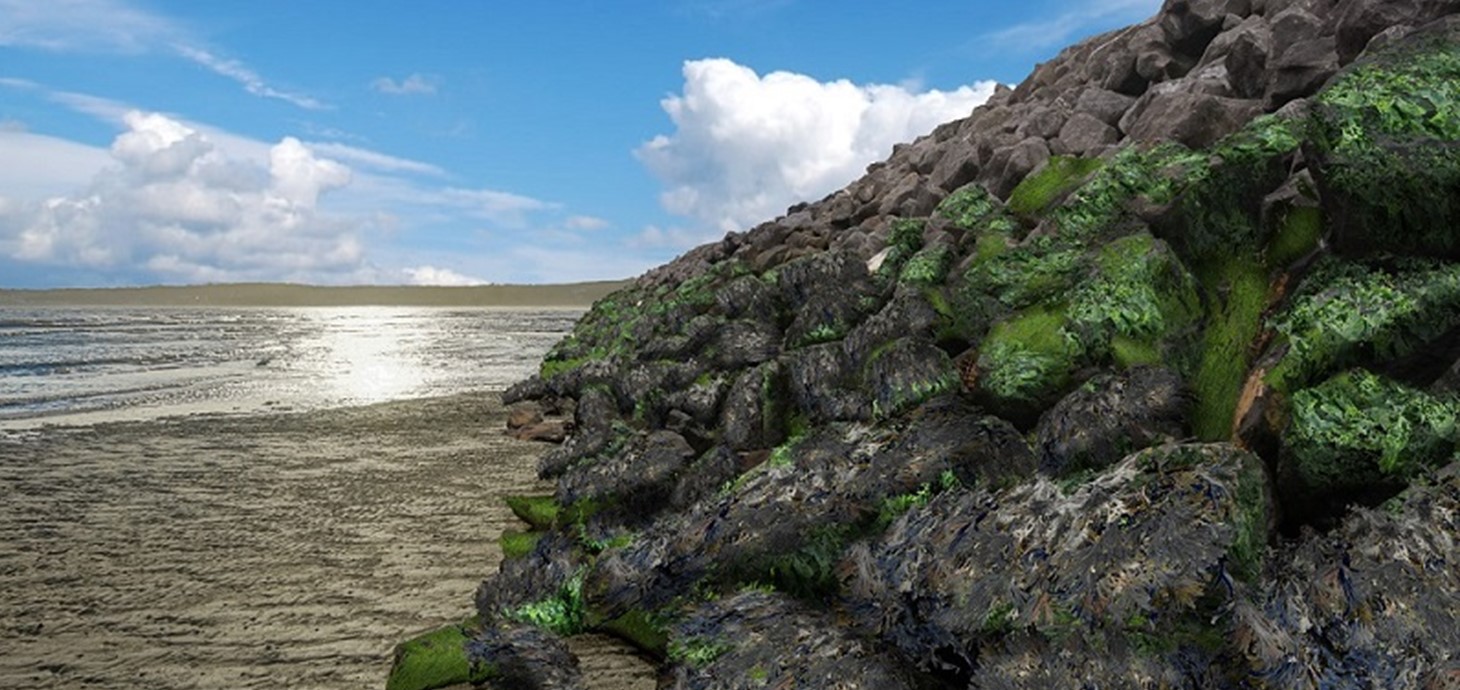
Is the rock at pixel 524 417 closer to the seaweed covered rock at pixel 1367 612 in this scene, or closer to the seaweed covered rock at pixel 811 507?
the seaweed covered rock at pixel 811 507

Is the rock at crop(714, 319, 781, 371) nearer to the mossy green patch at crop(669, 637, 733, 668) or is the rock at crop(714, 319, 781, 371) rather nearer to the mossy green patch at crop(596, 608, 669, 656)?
the mossy green patch at crop(596, 608, 669, 656)

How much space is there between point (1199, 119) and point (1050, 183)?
80.9 inches

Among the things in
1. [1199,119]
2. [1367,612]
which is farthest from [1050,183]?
[1367,612]

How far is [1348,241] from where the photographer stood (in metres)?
8.24

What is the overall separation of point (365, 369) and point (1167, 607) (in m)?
38.6

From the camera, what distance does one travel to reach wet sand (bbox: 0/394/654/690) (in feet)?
28.0

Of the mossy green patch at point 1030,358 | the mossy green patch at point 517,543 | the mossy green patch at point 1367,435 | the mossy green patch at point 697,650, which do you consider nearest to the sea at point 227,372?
the mossy green patch at point 517,543

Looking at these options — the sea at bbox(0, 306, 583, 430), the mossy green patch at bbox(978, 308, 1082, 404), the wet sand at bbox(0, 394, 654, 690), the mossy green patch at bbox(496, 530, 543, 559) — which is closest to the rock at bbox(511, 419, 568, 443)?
the wet sand at bbox(0, 394, 654, 690)

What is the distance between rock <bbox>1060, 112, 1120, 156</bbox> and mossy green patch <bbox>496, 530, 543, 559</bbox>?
410 inches

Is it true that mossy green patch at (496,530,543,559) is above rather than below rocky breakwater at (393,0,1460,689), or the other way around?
below

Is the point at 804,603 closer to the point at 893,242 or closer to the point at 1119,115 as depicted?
the point at 893,242

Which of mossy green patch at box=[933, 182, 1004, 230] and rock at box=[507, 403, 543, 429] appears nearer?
mossy green patch at box=[933, 182, 1004, 230]

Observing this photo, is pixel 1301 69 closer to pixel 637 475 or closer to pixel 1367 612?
pixel 1367 612

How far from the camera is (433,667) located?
24.7 feet
